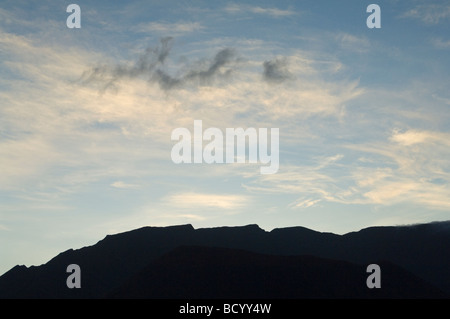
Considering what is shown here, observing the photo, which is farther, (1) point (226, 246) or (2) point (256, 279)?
(1) point (226, 246)

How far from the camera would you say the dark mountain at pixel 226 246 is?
151 m

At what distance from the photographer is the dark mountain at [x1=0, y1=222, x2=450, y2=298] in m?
151

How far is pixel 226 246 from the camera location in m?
163

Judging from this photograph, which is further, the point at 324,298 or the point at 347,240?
the point at 347,240

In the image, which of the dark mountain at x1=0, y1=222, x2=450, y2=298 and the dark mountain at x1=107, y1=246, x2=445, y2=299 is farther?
the dark mountain at x1=0, y1=222, x2=450, y2=298

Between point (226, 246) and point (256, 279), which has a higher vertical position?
point (226, 246)

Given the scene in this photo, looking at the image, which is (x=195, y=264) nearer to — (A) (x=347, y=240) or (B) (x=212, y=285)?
(B) (x=212, y=285)

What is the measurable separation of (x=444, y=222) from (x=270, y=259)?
98352mm

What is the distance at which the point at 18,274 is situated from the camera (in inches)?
6299

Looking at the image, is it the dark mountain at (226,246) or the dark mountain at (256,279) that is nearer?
the dark mountain at (256,279)

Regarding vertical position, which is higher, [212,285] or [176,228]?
[176,228]
